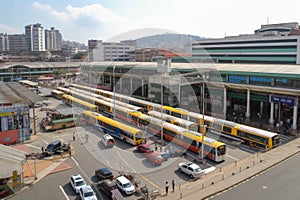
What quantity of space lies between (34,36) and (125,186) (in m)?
143

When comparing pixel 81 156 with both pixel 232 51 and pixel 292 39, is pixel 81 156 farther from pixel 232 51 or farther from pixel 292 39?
pixel 232 51

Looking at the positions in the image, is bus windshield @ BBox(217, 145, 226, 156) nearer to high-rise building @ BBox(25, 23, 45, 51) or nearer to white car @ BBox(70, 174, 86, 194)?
white car @ BBox(70, 174, 86, 194)

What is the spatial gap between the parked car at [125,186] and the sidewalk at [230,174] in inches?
57.0

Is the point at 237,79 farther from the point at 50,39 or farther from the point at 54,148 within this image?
the point at 50,39

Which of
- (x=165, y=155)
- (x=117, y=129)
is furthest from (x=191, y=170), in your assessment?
(x=117, y=129)

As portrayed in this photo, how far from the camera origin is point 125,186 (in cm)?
1208

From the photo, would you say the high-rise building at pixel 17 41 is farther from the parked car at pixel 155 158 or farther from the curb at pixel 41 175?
the parked car at pixel 155 158

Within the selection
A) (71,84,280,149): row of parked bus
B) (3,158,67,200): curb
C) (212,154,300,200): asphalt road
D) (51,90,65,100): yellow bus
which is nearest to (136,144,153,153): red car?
(71,84,280,149): row of parked bus

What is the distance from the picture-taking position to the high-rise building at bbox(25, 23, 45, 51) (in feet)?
443

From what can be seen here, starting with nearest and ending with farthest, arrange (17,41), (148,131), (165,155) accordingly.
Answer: (165,155) → (148,131) → (17,41)

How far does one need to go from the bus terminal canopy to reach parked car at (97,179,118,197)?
12.4 ft

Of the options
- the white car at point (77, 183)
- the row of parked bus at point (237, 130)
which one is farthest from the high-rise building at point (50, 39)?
the white car at point (77, 183)

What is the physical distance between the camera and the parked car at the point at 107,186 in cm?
1177

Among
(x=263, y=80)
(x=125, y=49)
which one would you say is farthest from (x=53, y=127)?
(x=125, y=49)
